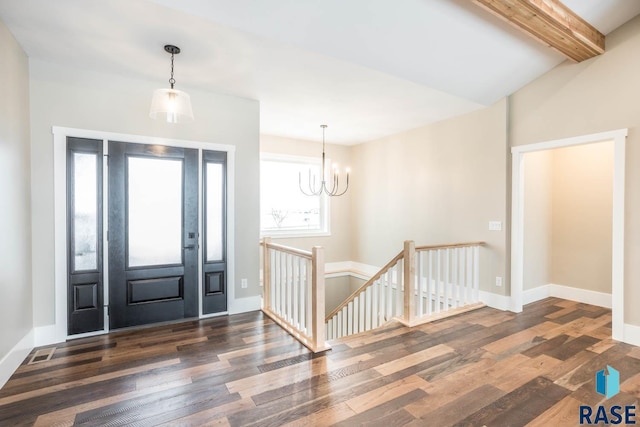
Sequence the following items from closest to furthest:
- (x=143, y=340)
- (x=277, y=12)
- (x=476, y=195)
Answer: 1. (x=277, y=12)
2. (x=143, y=340)
3. (x=476, y=195)

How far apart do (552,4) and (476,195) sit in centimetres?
229

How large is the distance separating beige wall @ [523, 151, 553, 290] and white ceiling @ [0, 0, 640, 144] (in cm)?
125

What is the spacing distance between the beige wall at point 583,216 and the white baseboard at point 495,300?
1.33 meters

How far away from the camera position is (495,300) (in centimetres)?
421

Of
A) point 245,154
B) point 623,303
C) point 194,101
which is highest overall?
point 194,101

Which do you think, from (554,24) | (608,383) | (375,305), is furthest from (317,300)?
(554,24)

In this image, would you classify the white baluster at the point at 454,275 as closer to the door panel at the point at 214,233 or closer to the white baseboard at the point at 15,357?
the door panel at the point at 214,233

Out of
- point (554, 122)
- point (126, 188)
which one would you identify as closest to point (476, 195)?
point (554, 122)

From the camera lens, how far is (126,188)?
339 cm

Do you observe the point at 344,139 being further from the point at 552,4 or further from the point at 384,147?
the point at 552,4

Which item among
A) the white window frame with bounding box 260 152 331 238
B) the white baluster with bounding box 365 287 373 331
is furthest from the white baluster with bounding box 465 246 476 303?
the white window frame with bounding box 260 152 331 238

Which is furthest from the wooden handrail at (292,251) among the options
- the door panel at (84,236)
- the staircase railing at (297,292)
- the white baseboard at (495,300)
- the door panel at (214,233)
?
the white baseboard at (495,300)

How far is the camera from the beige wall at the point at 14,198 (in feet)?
7.95

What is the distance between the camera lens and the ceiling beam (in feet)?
8.49
